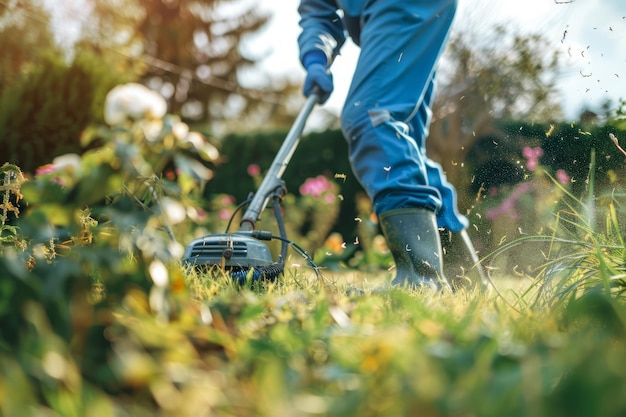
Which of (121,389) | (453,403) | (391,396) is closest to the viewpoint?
(453,403)

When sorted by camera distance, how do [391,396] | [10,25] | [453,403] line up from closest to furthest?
[453,403] < [391,396] < [10,25]

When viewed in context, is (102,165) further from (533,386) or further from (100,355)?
(533,386)

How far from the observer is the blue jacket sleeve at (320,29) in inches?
110

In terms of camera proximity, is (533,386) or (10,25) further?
(10,25)

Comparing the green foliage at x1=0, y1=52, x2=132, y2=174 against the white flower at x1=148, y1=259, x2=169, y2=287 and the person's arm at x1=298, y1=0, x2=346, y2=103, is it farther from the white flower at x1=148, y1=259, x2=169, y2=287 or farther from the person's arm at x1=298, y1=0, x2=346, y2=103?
the white flower at x1=148, y1=259, x2=169, y2=287

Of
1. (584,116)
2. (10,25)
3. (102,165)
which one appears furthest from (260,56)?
(102,165)

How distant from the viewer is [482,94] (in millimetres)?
5340

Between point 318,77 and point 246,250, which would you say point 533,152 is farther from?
point 246,250

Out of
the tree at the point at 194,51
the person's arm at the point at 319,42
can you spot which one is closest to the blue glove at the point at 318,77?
the person's arm at the point at 319,42

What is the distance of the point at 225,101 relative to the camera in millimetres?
16906

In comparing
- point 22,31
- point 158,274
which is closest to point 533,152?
point 158,274

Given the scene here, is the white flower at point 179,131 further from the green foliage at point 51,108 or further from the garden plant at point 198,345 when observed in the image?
the green foliage at point 51,108

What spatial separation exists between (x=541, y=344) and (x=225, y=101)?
16556 mm

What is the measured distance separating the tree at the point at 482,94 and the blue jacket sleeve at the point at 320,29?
228 cm
